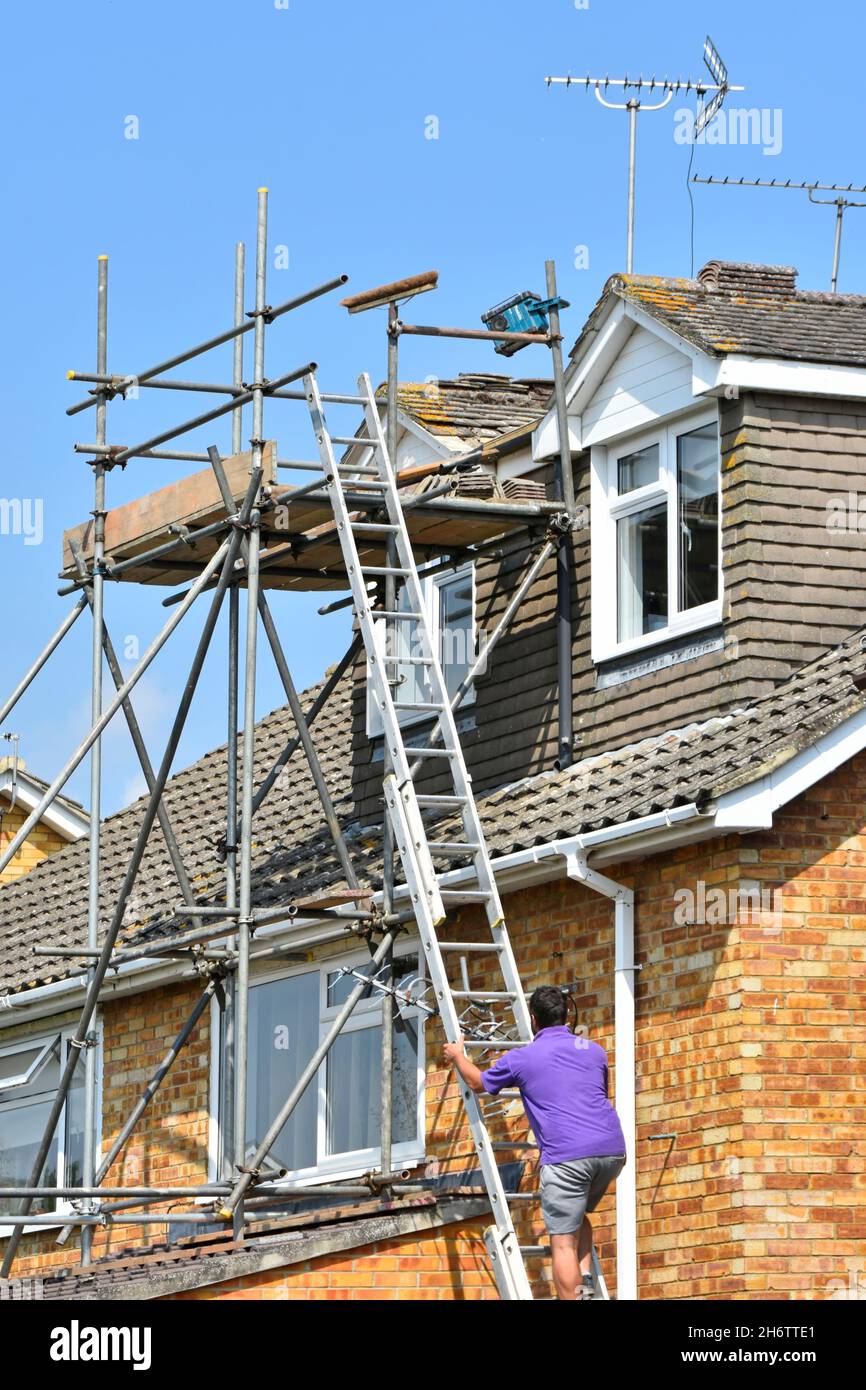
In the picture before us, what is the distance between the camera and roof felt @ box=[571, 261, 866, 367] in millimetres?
15180

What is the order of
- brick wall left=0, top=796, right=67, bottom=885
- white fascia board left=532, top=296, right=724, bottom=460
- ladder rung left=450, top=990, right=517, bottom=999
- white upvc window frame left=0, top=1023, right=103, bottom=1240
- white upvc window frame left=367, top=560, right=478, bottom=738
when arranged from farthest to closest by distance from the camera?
brick wall left=0, top=796, right=67, bottom=885, white upvc window frame left=0, top=1023, right=103, bottom=1240, white upvc window frame left=367, top=560, right=478, bottom=738, white fascia board left=532, top=296, right=724, bottom=460, ladder rung left=450, top=990, right=517, bottom=999

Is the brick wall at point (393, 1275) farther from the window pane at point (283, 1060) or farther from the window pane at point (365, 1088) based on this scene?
the window pane at point (283, 1060)

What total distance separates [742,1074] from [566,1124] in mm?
1283

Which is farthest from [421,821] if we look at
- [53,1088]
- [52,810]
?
[52,810]

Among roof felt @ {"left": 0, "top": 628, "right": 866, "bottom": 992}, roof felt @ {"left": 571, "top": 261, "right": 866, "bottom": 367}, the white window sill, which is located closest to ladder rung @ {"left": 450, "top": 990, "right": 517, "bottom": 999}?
roof felt @ {"left": 0, "top": 628, "right": 866, "bottom": 992}

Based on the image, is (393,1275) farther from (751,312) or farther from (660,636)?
(751,312)

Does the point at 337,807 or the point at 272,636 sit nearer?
the point at 272,636

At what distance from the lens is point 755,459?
14.9 metres

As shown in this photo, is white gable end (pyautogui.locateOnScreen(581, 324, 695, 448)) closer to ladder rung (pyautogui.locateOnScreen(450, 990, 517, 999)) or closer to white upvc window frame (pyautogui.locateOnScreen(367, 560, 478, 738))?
white upvc window frame (pyautogui.locateOnScreen(367, 560, 478, 738))

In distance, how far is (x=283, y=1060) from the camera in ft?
56.4

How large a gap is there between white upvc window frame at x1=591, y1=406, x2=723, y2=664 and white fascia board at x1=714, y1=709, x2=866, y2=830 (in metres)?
1.84

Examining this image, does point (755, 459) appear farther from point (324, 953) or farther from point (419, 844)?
point (324, 953)

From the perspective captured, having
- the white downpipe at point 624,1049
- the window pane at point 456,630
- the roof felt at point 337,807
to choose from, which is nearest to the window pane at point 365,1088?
the roof felt at point 337,807
